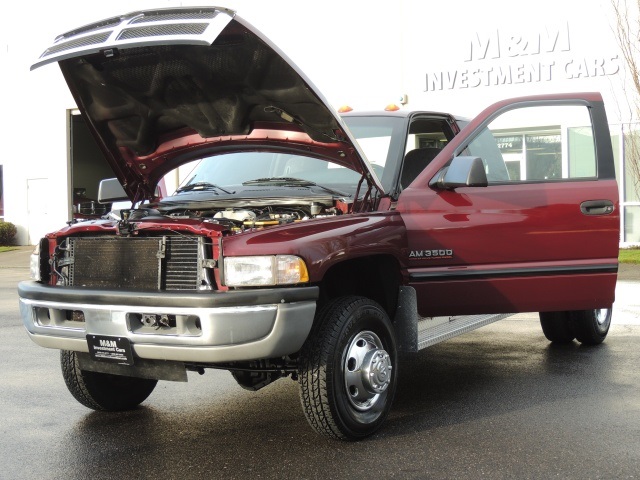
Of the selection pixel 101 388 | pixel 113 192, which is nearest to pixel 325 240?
pixel 101 388

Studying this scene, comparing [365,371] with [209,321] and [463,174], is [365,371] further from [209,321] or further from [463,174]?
[463,174]

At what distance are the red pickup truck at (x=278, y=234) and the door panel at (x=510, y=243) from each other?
1 centimetres

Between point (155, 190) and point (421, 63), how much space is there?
1608 cm

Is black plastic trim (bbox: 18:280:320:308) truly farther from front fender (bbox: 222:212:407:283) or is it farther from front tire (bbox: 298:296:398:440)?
front tire (bbox: 298:296:398:440)

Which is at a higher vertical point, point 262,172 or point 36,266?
point 262,172

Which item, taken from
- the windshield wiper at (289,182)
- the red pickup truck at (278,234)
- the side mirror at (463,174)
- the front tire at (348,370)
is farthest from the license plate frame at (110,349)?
the side mirror at (463,174)

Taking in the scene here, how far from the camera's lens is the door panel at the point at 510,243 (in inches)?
211

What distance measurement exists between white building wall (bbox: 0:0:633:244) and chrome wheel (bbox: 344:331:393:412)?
15.7m

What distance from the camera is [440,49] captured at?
2097 centimetres

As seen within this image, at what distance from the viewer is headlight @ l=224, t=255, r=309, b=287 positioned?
14.1 feet

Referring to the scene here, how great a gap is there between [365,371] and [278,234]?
93 centimetres

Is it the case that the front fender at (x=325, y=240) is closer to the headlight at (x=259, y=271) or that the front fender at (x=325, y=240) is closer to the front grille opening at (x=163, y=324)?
the headlight at (x=259, y=271)

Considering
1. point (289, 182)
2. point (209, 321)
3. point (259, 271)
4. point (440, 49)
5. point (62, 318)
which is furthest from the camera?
point (440, 49)

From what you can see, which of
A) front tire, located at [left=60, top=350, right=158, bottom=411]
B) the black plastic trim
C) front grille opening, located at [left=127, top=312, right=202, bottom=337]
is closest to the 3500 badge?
the black plastic trim
